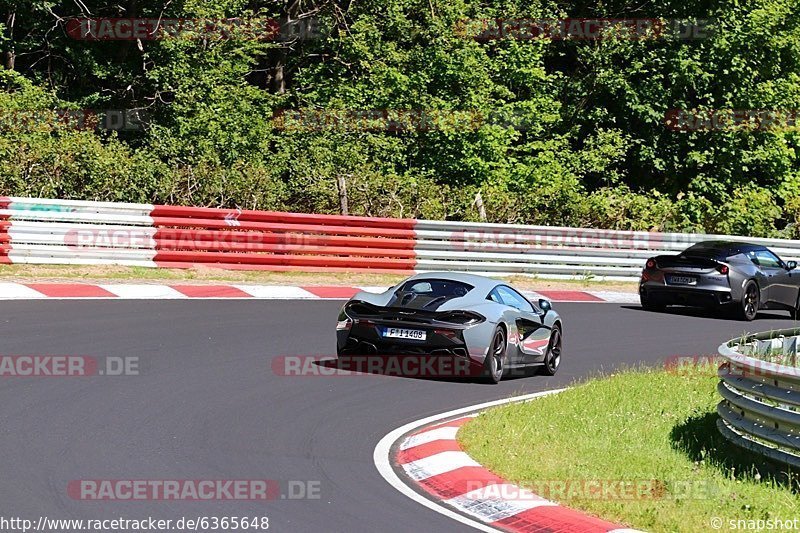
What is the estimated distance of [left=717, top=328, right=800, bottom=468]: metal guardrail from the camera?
30.2 ft

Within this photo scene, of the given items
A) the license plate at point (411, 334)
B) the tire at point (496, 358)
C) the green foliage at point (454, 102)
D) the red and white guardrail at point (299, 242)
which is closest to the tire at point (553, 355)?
the tire at point (496, 358)

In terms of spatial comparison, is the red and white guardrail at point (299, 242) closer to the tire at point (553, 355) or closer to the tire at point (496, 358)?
the tire at point (553, 355)

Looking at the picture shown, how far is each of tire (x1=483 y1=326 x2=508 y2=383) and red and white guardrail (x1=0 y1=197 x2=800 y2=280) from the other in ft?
30.7

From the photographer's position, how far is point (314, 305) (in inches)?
784

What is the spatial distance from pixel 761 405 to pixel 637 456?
0.99 meters

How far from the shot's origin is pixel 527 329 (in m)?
14.8

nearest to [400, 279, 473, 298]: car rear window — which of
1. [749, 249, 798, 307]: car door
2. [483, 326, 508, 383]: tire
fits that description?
[483, 326, 508, 383]: tire

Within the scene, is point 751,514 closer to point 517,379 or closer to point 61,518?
point 61,518

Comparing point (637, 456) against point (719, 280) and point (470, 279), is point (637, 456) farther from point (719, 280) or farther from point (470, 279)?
point (719, 280)

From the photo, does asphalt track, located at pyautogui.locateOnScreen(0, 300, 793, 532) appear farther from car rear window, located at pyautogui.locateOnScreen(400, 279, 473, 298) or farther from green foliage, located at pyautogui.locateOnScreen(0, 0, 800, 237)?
green foliage, located at pyautogui.locateOnScreen(0, 0, 800, 237)

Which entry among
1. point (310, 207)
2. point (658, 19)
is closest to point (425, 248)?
point (310, 207)

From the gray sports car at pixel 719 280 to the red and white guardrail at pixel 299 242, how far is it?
11.7 ft

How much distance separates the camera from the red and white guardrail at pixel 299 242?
69.7 feet

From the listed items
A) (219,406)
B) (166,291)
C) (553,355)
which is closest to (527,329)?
(553,355)
